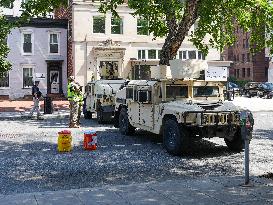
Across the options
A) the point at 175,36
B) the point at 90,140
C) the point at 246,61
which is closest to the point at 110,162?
the point at 90,140

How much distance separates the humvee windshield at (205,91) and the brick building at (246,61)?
50.1 meters

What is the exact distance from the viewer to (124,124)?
14.0 meters

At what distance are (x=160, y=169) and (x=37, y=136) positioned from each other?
6.61m

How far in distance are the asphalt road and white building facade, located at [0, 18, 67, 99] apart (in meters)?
22.3

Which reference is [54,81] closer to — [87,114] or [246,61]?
[87,114]

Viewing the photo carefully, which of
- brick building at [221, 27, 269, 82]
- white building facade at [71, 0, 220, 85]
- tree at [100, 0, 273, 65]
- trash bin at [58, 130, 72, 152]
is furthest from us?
brick building at [221, 27, 269, 82]

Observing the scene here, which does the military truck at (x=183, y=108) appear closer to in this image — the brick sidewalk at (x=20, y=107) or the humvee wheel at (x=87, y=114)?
the humvee wheel at (x=87, y=114)

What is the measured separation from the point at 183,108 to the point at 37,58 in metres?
27.8

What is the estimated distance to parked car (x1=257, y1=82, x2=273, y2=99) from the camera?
3744 centimetres

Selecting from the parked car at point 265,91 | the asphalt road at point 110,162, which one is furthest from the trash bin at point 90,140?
the parked car at point 265,91

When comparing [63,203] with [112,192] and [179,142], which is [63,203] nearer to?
[112,192]

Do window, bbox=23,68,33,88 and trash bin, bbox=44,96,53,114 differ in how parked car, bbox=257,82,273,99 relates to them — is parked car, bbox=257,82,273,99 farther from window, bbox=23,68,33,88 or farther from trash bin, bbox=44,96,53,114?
trash bin, bbox=44,96,53,114

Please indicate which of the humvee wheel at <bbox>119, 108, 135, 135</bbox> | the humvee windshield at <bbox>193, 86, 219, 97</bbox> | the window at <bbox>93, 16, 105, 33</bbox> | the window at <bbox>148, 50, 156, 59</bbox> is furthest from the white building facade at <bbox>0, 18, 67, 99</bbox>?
→ the humvee windshield at <bbox>193, 86, 219, 97</bbox>

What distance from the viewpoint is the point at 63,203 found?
608cm
